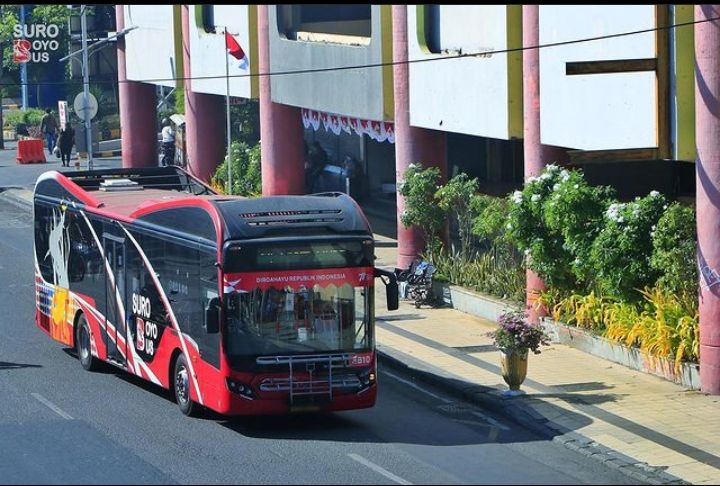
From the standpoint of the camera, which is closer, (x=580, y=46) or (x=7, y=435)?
(x=7, y=435)

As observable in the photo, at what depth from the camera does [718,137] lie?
1941 cm

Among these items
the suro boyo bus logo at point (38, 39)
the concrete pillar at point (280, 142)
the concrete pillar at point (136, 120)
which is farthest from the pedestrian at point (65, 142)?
the concrete pillar at point (280, 142)

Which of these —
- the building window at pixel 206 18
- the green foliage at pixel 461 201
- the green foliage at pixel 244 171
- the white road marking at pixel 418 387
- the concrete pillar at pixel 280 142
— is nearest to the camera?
the white road marking at pixel 418 387

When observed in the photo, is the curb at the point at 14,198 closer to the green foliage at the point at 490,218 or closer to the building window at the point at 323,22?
the building window at the point at 323,22

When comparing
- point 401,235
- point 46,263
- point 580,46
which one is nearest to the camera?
point 580,46

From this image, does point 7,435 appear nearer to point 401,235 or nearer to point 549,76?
point 549,76

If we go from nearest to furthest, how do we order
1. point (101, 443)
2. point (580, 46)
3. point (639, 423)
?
1. point (101, 443)
2. point (639, 423)
3. point (580, 46)

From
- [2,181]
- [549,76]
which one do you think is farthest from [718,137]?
[2,181]

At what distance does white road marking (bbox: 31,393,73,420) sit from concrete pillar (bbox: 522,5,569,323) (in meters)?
8.68

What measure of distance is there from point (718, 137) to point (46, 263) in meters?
11.8

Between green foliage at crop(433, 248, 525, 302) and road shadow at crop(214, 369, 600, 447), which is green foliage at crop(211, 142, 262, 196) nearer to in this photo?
green foliage at crop(433, 248, 525, 302)

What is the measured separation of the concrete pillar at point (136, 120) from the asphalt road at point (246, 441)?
27.2 metres

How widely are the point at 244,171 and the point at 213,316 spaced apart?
23654 mm

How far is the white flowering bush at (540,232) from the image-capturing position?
23.2 m
